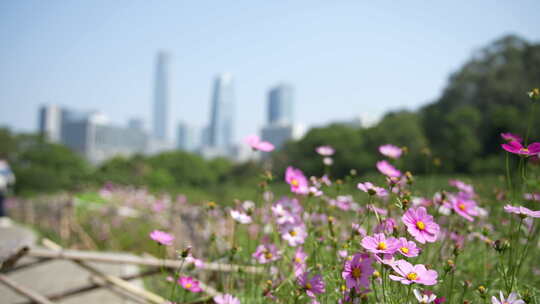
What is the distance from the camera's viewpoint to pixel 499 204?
2.15m

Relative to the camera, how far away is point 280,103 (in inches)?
7028

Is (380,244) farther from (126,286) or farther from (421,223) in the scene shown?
(126,286)

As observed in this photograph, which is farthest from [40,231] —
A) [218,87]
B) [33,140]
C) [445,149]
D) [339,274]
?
[218,87]

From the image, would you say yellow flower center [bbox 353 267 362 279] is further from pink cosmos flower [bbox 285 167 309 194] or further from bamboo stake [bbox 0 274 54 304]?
bamboo stake [bbox 0 274 54 304]

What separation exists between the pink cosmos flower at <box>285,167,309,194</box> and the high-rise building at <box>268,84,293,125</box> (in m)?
176

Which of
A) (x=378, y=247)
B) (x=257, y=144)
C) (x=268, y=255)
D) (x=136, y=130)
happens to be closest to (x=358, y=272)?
(x=378, y=247)

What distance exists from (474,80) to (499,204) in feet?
89.9

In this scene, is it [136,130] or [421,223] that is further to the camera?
[136,130]

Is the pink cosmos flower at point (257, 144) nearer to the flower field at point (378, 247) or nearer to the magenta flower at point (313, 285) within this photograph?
the flower field at point (378, 247)

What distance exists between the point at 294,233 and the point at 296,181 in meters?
0.19

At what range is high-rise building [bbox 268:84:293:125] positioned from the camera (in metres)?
178

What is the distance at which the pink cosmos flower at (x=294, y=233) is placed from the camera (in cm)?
126

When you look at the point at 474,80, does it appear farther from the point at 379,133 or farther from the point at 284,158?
the point at 284,158

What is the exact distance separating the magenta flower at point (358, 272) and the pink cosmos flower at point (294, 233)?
341 millimetres
